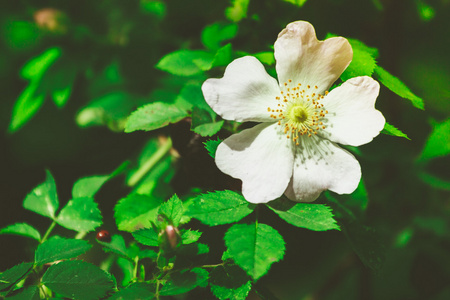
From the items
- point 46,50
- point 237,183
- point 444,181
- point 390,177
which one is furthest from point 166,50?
point 444,181

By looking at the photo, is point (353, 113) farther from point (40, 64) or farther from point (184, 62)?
point (40, 64)

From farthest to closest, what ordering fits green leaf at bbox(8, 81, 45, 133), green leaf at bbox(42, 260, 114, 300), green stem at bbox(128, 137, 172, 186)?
green leaf at bbox(8, 81, 45, 133) < green stem at bbox(128, 137, 172, 186) < green leaf at bbox(42, 260, 114, 300)

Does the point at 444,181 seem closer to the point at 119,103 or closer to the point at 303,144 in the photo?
the point at 303,144

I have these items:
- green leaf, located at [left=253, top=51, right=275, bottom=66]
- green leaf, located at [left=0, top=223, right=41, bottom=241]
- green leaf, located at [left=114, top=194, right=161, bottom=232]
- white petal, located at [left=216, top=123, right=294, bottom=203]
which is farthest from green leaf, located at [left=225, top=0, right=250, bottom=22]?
green leaf, located at [left=0, top=223, right=41, bottom=241]

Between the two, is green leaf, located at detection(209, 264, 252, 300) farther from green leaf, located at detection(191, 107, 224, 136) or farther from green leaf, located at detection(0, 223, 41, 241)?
green leaf, located at detection(0, 223, 41, 241)

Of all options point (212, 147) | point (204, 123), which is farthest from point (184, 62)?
point (212, 147)

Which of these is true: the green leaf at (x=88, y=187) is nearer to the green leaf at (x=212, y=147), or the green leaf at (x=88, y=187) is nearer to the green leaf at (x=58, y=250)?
the green leaf at (x=58, y=250)
